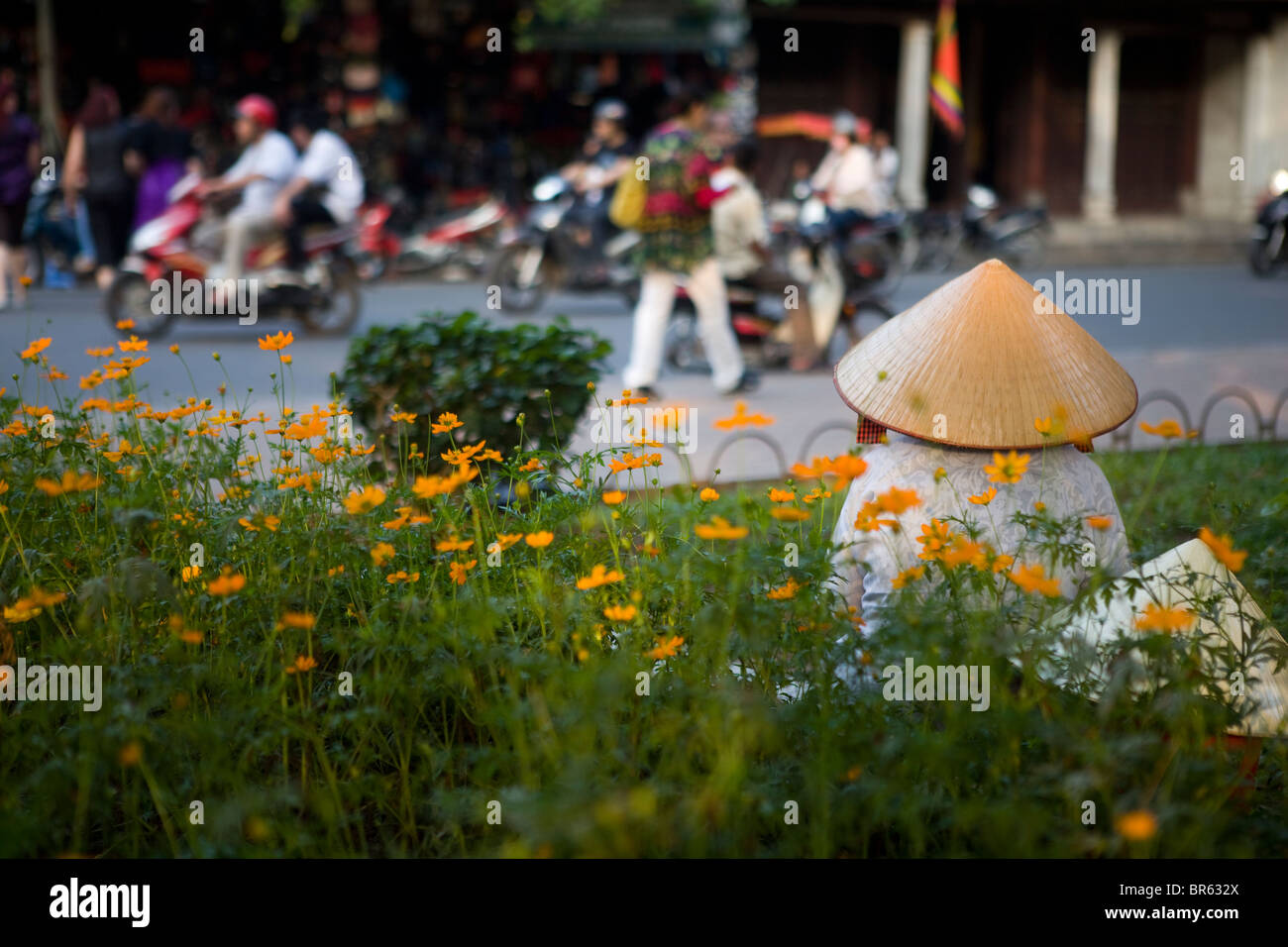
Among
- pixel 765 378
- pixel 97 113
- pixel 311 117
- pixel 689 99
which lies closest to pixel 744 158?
pixel 689 99

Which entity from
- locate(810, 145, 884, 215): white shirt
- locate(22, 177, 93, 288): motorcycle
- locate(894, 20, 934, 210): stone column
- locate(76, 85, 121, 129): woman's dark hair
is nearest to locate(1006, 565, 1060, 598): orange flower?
locate(76, 85, 121, 129): woman's dark hair

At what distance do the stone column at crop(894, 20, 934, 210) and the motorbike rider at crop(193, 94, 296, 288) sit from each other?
12.3 metres

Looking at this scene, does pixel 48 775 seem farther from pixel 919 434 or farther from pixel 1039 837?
pixel 919 434

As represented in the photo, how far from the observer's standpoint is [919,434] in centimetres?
291

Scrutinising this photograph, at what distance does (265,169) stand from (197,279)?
1.05 meters

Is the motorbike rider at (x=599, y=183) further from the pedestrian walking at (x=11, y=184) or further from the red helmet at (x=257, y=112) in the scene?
the pedestrian walking at (x=11, y=184)

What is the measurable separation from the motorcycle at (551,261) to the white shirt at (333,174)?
53.1 inches

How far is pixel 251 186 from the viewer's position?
1069 cm

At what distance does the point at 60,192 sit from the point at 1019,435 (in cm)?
1346

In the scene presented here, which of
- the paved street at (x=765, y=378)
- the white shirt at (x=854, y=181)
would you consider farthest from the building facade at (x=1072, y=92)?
the paved street at (x=765, y=378)

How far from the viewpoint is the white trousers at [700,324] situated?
8297 mm

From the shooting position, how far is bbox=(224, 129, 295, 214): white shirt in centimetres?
1066

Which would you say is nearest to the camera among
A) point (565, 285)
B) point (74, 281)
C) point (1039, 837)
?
point (1039, 837)
